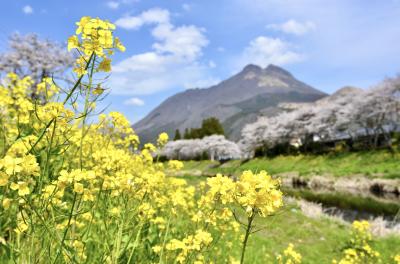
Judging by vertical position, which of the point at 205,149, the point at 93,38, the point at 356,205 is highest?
the point at 93,38

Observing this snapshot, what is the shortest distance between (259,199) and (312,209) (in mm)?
14757

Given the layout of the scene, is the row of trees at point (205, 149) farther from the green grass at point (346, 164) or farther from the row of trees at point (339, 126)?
the green grass at point (346, 164)

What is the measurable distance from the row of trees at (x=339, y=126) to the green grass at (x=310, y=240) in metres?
26.3

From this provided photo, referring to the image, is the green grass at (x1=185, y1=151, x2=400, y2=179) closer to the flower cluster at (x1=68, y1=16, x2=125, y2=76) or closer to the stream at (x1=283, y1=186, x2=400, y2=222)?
the stream at (x1=283, y1=186, x2=400, y2=222)

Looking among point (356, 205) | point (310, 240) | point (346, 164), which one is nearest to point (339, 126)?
point (346, 164)

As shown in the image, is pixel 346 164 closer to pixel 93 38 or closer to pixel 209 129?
pixel 93 38

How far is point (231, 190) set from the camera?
80.6 inches

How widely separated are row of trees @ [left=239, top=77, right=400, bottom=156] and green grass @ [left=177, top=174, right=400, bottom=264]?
26252 mm

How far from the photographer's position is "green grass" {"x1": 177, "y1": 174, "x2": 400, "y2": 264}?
27.2ft

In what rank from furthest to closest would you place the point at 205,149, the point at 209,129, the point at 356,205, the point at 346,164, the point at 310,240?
the point at 209,129 → the point at 205,149 → the point at 346,164 → the point at 356,205 → the point at 310,240

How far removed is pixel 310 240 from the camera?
10133 mm

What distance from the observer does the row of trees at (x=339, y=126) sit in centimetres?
3681

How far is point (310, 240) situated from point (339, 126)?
3799 cm

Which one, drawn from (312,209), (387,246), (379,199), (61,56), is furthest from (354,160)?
(61,56)
